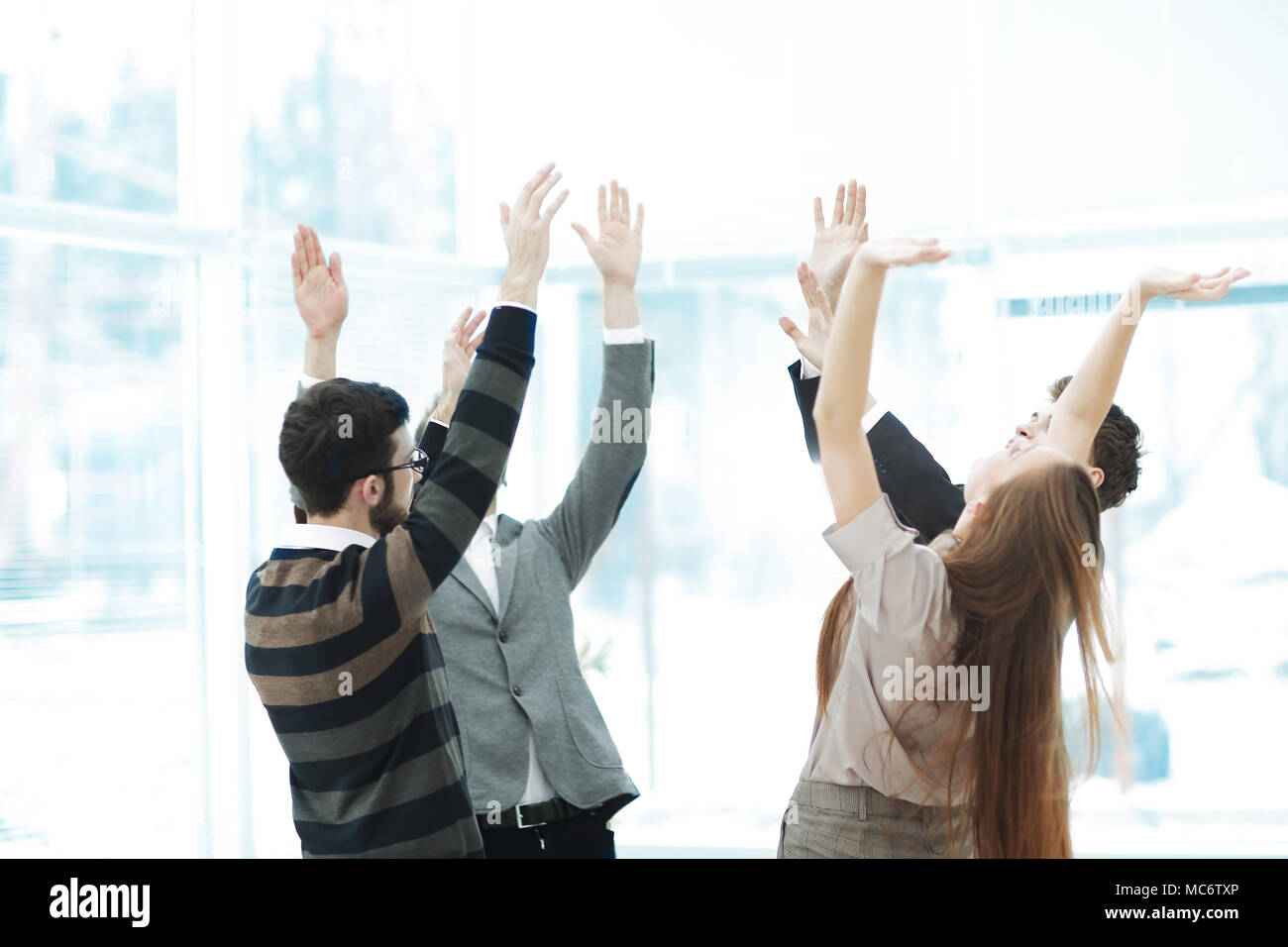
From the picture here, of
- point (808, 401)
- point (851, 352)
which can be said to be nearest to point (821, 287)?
point (808, 401)

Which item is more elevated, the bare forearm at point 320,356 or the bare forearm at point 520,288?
the bare forearm at point 520,288

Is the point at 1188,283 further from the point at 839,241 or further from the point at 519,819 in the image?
the point at 519,819

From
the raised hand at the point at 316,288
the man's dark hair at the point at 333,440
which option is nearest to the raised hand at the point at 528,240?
the man's dark hair at the point at 333,440

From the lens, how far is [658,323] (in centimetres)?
385

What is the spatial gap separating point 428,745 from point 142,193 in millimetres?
2469

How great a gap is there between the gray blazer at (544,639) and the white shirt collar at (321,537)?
1.37 ft

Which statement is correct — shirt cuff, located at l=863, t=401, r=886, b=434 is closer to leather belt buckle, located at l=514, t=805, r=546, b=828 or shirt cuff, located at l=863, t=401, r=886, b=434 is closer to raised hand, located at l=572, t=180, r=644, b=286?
raised hand, located at l=572, t=180, r=644, b=286

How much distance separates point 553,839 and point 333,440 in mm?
778

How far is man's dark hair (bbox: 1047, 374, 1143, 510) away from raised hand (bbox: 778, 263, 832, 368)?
50 centimetres

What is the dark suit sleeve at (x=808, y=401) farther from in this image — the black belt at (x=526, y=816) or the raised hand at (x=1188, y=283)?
the black belt at (x=526, y=816)

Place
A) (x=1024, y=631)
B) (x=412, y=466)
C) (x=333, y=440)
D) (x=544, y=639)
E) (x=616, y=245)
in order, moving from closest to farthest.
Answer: (x=1024, y=631) < (x=333, y=440) < (x=412, y=466) < (x=616, y=245) < (x=544, y=639)

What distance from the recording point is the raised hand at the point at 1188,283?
1.56 metres

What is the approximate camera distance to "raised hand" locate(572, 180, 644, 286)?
1.67 m

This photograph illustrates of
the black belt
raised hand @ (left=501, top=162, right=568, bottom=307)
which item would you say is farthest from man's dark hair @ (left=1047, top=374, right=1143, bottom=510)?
the black belt
